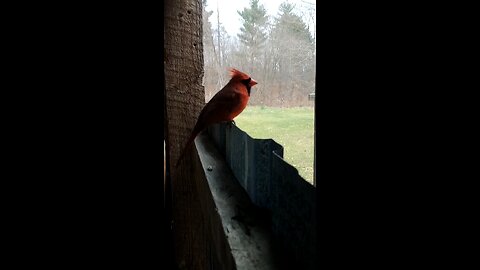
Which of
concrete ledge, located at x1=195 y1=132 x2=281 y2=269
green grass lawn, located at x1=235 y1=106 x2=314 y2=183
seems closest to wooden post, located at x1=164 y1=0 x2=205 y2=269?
green grass lawn, located at x1=235 y1=106 x2=314 y2=183

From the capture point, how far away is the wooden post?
149 centimetres

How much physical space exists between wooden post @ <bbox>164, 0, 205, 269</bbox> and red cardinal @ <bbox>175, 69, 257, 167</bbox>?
0.13m

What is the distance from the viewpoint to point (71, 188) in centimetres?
126

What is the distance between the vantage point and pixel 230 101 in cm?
214

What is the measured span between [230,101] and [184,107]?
2.07ft

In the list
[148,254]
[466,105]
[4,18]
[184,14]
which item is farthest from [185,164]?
[466,105]

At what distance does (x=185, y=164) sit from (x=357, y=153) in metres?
1.34

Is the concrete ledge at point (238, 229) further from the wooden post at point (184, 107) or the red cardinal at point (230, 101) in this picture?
the red cardinal at point (230, 101)

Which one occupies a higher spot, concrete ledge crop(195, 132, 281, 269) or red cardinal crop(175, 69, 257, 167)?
red cardinal crop(175, 69, 257, 167)

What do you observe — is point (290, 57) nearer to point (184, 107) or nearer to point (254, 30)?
point (254, 30)

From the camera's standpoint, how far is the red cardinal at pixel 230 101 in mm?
1758

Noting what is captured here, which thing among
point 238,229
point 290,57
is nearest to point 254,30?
point 290,57

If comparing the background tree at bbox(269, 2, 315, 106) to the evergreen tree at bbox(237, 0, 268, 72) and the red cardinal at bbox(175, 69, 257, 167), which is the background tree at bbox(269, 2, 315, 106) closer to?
the evergreen tree at bbox(237, 0, 268, 72)

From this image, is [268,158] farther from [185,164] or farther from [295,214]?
[185,164]
